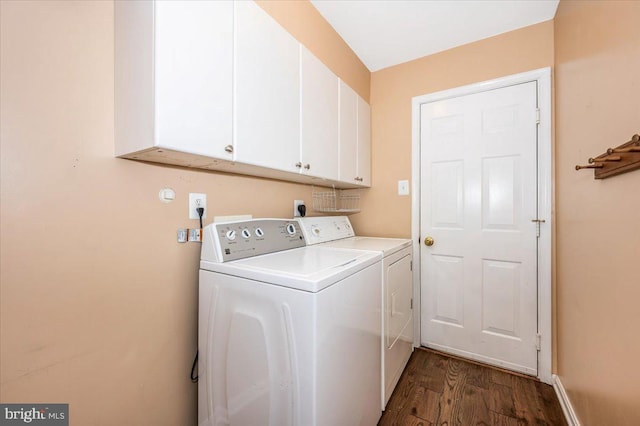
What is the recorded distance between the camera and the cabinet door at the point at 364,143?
223cm

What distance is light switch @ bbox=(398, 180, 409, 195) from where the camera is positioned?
2275 millimetres

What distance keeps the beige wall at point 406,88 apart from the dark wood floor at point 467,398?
3.50ft

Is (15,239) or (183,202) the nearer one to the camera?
(15,239)

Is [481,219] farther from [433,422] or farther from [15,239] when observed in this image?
[15,239]

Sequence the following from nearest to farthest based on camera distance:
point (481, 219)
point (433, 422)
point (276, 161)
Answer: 1. point (276, 161)
2. point (433, 422)
3. point (481, 219)

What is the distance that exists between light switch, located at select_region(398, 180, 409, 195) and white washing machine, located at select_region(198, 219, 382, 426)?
43.7 inches

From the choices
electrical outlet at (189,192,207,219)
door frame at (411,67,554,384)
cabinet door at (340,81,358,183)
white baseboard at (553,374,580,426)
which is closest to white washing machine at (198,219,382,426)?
electrical outlet at (189,192,207,219)

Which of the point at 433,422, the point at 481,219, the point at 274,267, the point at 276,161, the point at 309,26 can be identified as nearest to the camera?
the point at 274,267

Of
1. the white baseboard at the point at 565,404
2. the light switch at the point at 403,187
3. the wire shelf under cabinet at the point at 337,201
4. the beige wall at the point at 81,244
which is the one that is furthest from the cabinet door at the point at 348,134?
the white baseboard at the point at 565,404

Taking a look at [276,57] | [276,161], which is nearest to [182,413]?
[276,161]

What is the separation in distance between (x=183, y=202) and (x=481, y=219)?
2.03m

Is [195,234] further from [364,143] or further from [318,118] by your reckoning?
[364,143]

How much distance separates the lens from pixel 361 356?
1188 mm

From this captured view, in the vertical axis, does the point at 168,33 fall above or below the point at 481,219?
above
